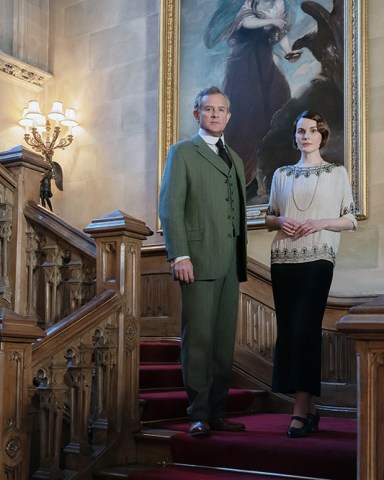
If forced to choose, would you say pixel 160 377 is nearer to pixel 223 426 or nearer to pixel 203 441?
pixel 223 426

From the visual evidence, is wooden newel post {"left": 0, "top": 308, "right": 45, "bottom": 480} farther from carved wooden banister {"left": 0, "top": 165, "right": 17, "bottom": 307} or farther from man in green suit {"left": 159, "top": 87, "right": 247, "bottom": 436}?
carved wooden banister {"left": 0, "top": 165, "right": 17, "bottom": 307}

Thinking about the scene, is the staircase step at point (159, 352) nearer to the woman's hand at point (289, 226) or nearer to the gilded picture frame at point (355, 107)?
the gilded picture frame at point (355, 107)

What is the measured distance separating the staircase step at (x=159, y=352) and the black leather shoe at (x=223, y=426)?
56.4 inches

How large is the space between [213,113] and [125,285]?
1032mm

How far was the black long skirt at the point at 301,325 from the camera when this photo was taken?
11.2 feet

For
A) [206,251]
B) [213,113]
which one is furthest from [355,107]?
[206,251]

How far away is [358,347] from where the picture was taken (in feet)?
8.43

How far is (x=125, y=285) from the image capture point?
3.96 meters

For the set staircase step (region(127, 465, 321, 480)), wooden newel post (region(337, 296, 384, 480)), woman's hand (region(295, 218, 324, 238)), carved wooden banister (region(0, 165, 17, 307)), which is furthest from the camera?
carved wooden banister (region(0, 165, 17, 307))

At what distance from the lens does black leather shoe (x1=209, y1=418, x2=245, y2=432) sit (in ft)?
11.7

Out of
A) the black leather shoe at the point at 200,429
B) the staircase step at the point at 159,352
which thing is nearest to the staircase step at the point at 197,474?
the black leather shoe at the point at 200,429

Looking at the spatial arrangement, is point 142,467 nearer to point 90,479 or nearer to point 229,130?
point 90,479

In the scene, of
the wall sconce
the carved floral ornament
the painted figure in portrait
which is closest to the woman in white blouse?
the painted figure in portrait

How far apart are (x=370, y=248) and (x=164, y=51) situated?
278cm
